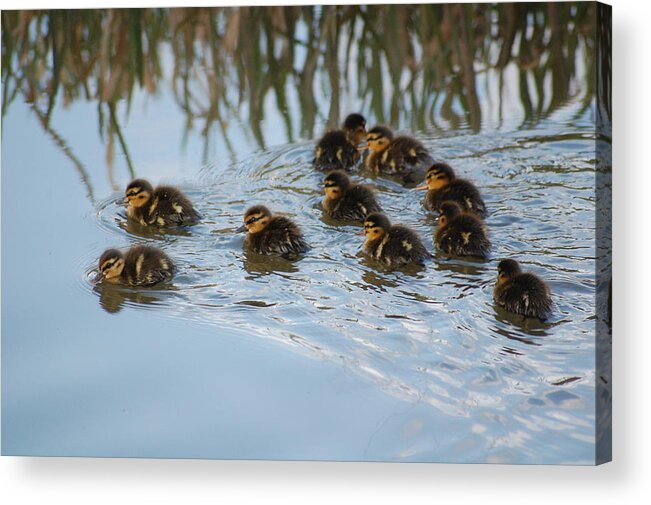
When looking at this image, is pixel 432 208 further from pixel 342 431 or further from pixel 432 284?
pixel 342 431

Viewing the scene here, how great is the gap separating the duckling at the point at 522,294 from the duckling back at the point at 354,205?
2.19 feet

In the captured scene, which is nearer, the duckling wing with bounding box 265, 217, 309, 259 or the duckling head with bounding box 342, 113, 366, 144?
the duckling wing with bounding box 265, 217, 309, 259

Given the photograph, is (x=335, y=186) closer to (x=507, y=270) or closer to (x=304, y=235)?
(x=304, y=235)

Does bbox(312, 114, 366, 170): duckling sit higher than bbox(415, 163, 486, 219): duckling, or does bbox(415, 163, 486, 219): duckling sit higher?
bbox(312, 114, 366, 170): duckling

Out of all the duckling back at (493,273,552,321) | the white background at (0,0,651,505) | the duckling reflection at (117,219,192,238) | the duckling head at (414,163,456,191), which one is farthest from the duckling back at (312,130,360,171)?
the white background at (0,0,651,505)

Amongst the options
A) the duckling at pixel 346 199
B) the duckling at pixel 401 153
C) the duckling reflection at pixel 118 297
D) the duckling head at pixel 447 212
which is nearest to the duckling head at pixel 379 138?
the duckling at pixel 401 153

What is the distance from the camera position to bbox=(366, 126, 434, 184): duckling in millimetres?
4926

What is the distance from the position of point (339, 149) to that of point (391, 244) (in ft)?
2.13

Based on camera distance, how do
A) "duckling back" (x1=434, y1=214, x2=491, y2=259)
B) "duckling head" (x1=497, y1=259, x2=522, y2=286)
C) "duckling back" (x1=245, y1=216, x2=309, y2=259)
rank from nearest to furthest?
"duckling head" (x1=497, y1=259, x2=522, y2=286) → "duckling back" (x1=434, y1=214, x2=491, y2=259) → "duckling back" (x1=245, y1=216, x2=309, y2=259)

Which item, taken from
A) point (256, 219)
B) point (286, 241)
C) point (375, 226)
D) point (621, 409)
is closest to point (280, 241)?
point (286, 241)

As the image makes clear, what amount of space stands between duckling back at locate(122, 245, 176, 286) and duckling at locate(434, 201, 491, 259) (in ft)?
2.61

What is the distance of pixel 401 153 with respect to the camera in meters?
4.93

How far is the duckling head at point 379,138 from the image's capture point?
492 centimetres

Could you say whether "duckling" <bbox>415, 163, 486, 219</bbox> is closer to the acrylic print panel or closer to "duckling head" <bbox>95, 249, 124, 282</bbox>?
the acrylic print panel
